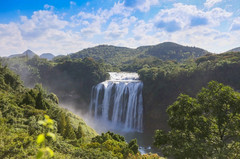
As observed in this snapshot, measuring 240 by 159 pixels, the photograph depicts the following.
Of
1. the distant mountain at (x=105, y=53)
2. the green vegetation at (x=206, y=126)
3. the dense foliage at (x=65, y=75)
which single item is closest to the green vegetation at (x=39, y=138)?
the green vegetation at (x=206, y=126)

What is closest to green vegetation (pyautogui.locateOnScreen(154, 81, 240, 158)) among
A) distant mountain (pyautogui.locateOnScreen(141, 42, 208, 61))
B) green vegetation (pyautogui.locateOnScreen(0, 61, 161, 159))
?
green vegetation (pyautogui.locateOnScreen(0, 61, 161, 159))

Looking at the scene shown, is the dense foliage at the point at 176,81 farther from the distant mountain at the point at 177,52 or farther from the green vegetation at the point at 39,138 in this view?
the distant mountain at the point at 177,52

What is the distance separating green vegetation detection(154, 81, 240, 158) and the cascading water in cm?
2547

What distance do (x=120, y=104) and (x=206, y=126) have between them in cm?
2892

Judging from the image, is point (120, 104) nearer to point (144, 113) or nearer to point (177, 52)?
point (144, 113)

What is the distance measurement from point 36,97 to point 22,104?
2.02 meters

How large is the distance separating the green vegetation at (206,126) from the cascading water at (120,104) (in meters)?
25.5

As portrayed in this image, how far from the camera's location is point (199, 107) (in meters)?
8.92

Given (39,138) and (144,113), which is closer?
(39,138)

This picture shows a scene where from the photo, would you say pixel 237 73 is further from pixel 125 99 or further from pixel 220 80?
pixel 125 99

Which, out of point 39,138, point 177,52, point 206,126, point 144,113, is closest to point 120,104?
point 144,113

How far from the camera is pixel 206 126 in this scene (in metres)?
8.62

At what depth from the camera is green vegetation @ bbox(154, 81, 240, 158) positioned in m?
7.64

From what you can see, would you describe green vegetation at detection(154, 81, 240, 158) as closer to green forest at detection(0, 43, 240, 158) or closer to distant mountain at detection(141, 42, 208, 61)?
green forest at detection(0, 43, 240, 158)
